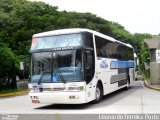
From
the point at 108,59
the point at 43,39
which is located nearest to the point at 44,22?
the point at 108,59

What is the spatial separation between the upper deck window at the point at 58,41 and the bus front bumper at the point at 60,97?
2022 millimetres

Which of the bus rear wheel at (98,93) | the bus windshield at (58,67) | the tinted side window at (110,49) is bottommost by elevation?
the bus rear wheel at (98,93)

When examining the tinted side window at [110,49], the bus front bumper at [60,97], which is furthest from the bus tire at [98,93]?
the bus front bumper at [60,97]

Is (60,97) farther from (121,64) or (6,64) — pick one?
(6,64)

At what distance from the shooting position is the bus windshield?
1416 cm

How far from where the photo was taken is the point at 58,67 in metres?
14.4

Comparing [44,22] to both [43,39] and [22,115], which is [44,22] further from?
[22,115]

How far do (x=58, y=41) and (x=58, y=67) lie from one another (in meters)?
1.25

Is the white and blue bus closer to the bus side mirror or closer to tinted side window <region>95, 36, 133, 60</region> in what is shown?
the bus side mirror

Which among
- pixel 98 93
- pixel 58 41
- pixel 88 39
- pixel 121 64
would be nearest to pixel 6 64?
pixel 121 64

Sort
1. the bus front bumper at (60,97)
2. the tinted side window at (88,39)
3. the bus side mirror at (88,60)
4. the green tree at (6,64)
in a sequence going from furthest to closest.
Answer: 1. the green tree at (6,64)
2. the tinted side window at (88,39)
3. the bus side mirror at (88,60)
4. the bus front bumper at (60,97)

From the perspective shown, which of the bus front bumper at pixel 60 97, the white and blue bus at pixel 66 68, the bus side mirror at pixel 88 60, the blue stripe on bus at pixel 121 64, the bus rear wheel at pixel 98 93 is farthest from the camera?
the blue stripe on bus at pixel 121 64

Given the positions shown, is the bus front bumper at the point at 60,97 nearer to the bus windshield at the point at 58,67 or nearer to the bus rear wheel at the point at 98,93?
the bus windshield at the point at 58,67

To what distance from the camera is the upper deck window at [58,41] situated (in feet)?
48.4
